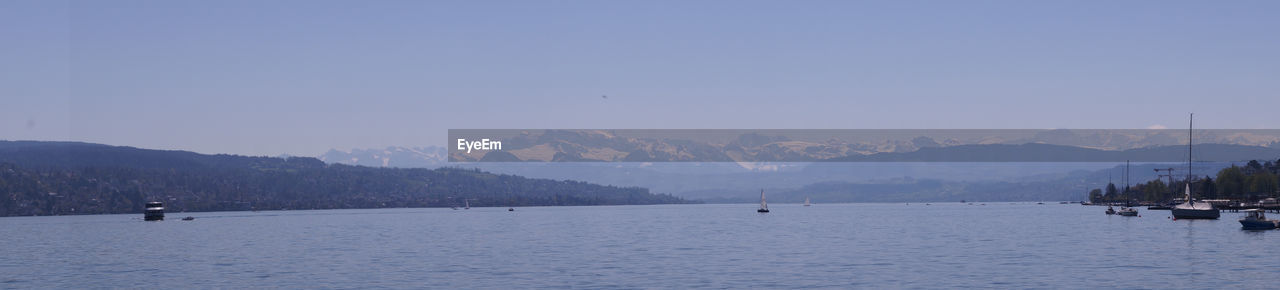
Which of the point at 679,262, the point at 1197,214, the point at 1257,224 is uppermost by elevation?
the point at 1197,214

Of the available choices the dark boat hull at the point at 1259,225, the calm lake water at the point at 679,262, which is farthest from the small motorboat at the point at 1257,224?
the calm lake water at the point at 679,262

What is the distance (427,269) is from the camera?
77.6 m

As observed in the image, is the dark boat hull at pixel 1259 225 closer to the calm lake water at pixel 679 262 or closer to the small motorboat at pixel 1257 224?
the small motorboat at pixel 1257 224

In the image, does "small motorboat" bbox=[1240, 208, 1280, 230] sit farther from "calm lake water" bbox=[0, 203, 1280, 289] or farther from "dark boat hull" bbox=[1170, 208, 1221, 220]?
"dark boat hull" bbox=[1170, 208, 1221, 220]

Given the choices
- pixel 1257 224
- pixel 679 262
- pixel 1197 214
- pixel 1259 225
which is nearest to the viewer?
pixel 679 262

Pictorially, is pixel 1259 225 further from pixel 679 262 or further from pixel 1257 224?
pixel 679 262

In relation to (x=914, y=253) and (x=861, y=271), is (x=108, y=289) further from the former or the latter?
(x=914, y=253)

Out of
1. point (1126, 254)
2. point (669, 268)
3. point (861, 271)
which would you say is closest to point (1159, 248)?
point (1126, 254)

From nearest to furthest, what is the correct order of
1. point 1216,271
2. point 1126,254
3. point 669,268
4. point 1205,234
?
point 1216,271, point 669,268, point 1126,254, point 1205,234

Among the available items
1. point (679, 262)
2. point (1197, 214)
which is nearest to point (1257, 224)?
point (1197, 214)

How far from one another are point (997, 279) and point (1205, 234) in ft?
227

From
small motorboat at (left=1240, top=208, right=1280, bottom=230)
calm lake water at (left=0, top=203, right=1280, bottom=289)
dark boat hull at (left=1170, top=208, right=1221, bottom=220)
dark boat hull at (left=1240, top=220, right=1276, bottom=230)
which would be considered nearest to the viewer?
calm lake water at (left=0, top=203, right=1280, bottom=289)

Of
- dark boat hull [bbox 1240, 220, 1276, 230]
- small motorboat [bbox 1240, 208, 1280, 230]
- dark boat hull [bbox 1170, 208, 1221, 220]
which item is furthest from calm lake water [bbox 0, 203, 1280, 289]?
dark boat hull [bbox 1170, 208, 1221, 220]

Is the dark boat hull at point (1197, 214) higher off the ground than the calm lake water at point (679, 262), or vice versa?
the dark boat hull at point (1197, 214)
